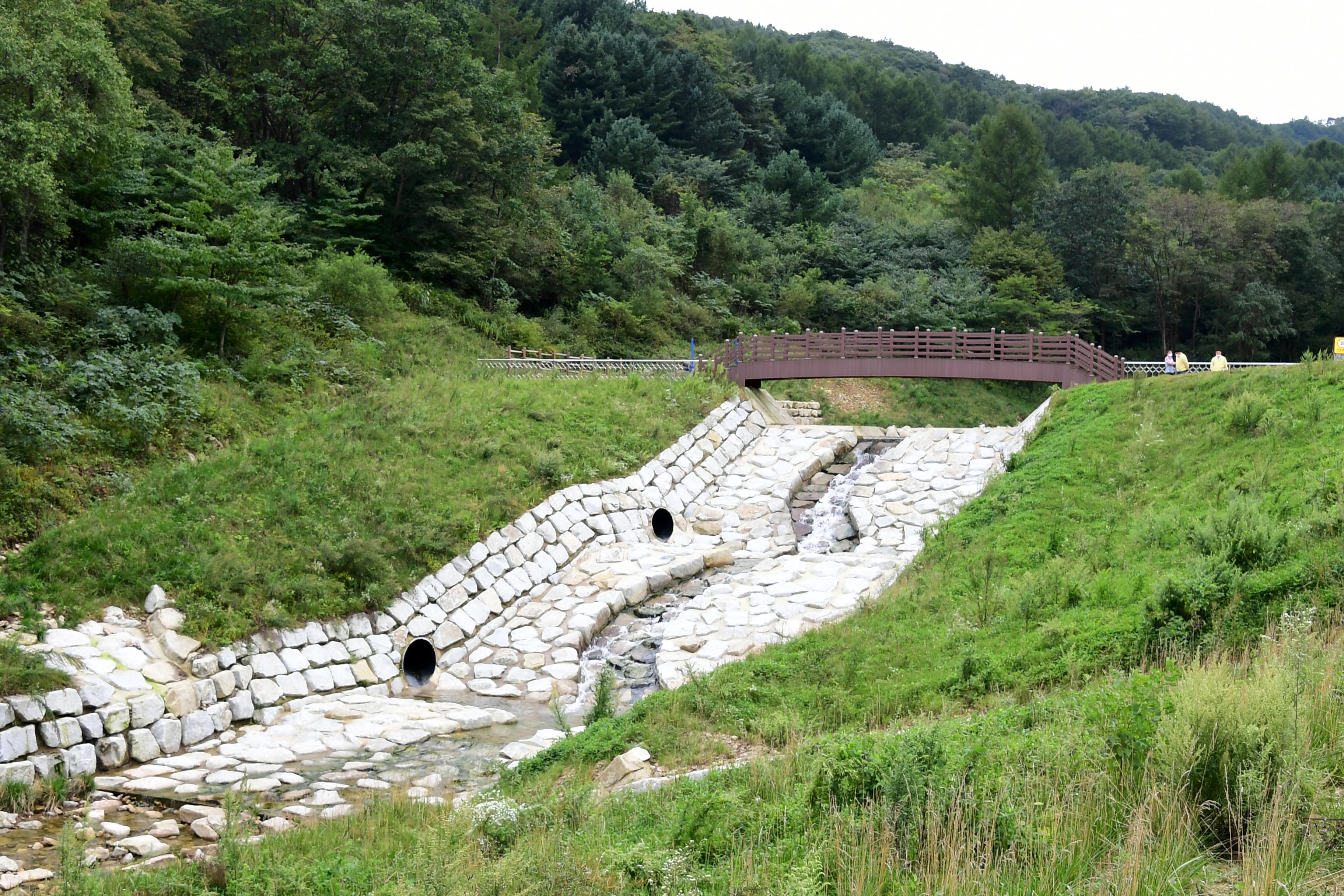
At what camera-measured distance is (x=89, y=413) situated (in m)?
15.5

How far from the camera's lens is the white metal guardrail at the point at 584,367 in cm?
2569

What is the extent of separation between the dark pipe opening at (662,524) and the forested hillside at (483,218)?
6.91 m

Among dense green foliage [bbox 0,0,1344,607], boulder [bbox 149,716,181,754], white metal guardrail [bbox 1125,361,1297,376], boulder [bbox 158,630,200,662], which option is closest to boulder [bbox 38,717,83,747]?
boulder [bbox 149,716,181,754]

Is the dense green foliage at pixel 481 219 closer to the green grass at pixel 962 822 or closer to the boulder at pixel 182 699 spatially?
the boulder at pixel 182 699

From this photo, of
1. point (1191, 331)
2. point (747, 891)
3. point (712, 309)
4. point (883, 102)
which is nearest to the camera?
point (747, 891)

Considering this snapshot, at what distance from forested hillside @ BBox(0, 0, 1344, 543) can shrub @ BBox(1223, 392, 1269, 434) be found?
16616 millimetres

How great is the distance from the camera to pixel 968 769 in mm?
6051

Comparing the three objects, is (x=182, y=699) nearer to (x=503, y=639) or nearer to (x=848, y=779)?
(x=503, y=639)

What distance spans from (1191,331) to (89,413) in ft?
145

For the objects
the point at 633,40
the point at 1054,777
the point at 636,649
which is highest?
the point at 633,40

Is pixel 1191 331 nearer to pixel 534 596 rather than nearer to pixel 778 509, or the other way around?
pixel 778 509

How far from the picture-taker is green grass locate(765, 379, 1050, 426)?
33250mm

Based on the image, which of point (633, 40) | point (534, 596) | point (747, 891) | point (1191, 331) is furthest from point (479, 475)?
point (633, 40)

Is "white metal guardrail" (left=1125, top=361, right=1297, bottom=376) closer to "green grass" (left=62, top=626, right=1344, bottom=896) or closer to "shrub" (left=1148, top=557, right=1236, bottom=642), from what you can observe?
"shrub" (left=1148, top=557, right=1236, bottom=642)
